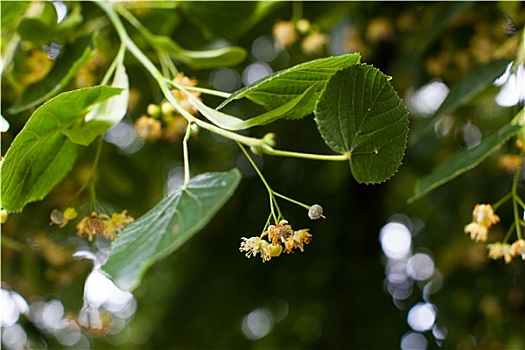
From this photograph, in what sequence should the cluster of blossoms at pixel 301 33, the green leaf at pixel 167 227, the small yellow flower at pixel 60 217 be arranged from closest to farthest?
the green leaf at pixel 167 227
the small yellow flower at pixel 60 217
the cluster of blossoms at pixel 301 33

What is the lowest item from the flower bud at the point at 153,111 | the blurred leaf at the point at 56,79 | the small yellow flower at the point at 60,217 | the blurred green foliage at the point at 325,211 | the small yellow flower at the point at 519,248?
the blurred green foliage at the point at 325,211

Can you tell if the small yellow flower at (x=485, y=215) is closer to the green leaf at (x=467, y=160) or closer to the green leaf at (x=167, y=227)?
the green leaf at (x=467, y=160)

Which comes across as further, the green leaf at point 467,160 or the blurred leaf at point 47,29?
the blurred leaf at point 47,29

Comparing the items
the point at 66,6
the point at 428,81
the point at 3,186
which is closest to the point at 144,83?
the point at 66,6

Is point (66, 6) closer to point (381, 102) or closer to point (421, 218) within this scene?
point (381, 102)

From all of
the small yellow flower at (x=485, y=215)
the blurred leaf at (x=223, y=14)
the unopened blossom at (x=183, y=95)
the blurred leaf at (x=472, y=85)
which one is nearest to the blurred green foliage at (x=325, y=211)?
the blurred leaf at (x=223, y=14)
